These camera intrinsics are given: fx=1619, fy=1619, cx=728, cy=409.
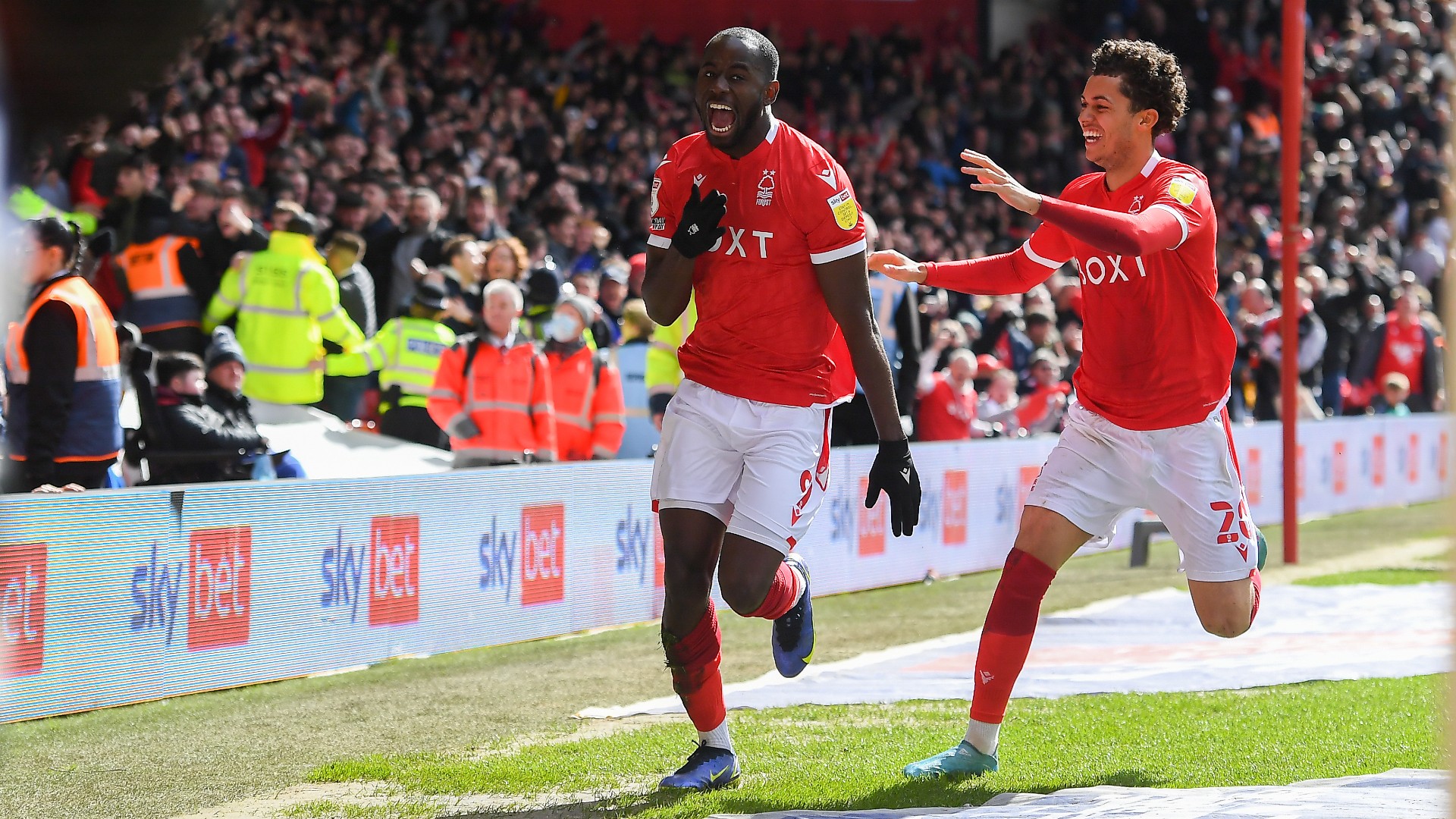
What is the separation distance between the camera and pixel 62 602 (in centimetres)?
636

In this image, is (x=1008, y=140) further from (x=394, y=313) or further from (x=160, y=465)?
(x=160, y=465)

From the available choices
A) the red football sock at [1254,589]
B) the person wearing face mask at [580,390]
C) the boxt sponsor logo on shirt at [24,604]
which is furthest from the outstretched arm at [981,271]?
the person wearing face mask at [580,390]

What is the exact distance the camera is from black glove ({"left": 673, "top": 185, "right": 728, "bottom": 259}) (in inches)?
184

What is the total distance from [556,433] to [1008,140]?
17003 millimetres

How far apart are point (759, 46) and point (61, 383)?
4115 millimetres

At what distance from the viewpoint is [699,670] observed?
486 cm

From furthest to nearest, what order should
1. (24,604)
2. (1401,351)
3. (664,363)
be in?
(1401,351), (664,363), (24,604)

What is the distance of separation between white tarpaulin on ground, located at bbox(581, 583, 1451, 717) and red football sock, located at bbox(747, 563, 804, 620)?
1391 mm

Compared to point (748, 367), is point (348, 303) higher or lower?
higher

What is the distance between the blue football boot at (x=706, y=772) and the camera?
15.8 feet

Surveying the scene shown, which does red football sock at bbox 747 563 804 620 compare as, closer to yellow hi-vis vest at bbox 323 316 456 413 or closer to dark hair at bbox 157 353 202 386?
dark hair at bbox 157 353 202 386

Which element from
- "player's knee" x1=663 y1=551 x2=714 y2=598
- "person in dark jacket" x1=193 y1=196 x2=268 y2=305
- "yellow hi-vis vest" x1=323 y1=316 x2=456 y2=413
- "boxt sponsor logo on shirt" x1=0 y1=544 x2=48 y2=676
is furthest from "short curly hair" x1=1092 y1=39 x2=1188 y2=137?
"person in dark jacket" x1=193 y1=196 x2=268 y2=305

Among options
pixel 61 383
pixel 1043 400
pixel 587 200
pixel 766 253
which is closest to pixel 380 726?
pixel 61 383

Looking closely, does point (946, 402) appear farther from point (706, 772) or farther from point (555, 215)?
point (706, 772)
